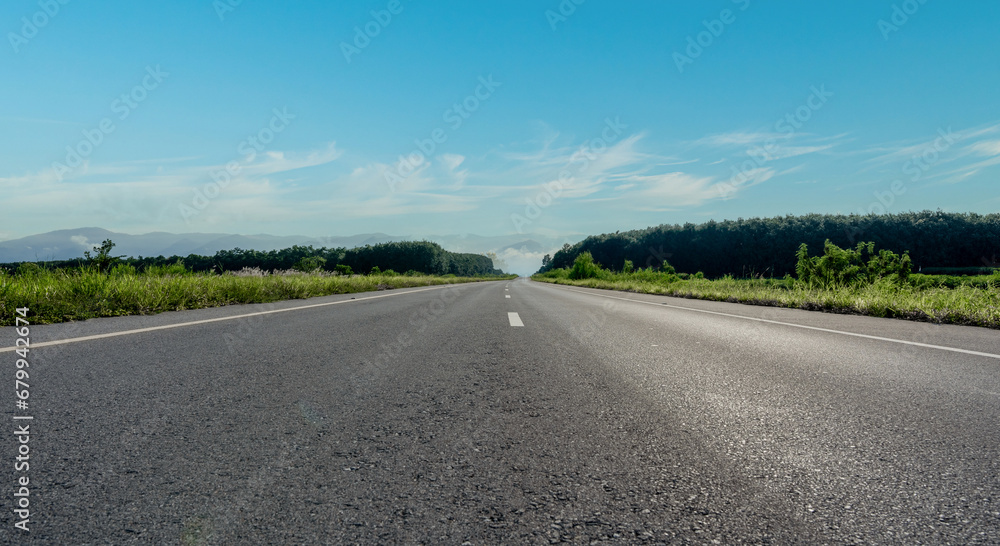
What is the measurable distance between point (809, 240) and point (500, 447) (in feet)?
277

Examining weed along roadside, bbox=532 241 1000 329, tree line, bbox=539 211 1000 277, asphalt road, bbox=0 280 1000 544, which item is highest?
tree line, bbox=539 211 1000 277

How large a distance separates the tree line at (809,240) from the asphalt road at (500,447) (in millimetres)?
48153

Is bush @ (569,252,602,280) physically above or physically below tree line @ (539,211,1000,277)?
below

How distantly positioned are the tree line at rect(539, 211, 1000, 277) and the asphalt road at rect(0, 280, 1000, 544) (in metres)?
48.2

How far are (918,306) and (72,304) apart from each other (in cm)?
1363

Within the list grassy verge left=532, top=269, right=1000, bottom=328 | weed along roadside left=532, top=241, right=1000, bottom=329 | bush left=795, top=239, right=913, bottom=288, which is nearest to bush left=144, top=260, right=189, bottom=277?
grassy verge left=532, top=269, right=1000, bottom=328

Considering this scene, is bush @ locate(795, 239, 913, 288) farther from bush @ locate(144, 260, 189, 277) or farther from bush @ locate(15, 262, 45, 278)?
bush @ locate(15, 262, 45, 278)

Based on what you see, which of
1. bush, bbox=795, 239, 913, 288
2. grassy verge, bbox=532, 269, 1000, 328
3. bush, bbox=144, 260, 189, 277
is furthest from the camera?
bush, bbox=795, 239, 913, 288

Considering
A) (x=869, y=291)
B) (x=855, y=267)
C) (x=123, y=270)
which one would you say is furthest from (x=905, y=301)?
(x=123, y=270)

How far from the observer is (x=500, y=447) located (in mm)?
2029

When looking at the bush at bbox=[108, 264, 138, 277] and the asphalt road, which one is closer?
the asphalt road

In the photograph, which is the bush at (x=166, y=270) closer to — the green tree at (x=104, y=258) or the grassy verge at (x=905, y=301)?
the green tree at (x=104, y=258)

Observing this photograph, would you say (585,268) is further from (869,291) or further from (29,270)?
(29,270)

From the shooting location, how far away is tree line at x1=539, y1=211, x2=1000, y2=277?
6228cm
